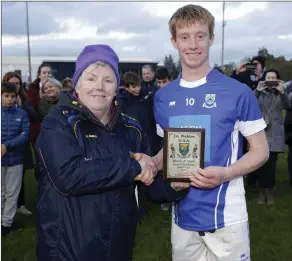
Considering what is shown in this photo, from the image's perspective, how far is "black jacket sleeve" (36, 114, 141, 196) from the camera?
188 cm

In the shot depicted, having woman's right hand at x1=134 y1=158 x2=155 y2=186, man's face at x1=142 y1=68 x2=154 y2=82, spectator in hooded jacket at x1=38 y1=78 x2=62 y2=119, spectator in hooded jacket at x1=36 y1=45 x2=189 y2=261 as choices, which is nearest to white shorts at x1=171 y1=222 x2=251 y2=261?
spectator in hooded jacket at x1=36 y1=45 x2=189 y2=261

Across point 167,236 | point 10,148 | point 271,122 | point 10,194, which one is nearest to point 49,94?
point 10,148

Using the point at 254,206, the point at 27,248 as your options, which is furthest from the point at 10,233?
Result: the point at 254,206

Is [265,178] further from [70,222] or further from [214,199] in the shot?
[70,222]

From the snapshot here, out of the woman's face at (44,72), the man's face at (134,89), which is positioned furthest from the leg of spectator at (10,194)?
the man's face at (134,89)

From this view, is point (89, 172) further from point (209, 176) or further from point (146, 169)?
point (209, 176)

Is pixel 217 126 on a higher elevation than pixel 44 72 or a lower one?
lower

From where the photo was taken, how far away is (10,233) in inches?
204

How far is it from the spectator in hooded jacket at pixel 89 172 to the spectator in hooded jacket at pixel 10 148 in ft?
10.3

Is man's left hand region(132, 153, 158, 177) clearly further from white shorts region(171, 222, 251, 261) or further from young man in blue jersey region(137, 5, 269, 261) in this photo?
white shorts region(171, 222, 251, 261)

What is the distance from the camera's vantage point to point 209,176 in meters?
2.16

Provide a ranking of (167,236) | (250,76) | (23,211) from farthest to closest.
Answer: (250,76) < (23,211) < (167,236)

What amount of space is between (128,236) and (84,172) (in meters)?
0.44

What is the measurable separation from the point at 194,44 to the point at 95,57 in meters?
0.54
